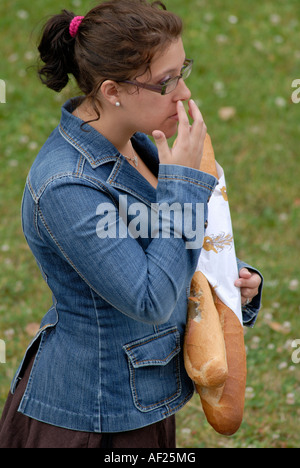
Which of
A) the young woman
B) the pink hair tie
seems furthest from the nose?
the pink hair tie

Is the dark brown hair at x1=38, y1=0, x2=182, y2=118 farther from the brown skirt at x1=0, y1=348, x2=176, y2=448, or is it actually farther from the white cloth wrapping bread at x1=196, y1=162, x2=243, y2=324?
the brown skirt at x1=0, y1=348, x2=176, y2=448

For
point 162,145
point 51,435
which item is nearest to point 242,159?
point 162,145

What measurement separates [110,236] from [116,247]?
3 cm

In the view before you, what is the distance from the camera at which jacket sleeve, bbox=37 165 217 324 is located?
59.9 inches

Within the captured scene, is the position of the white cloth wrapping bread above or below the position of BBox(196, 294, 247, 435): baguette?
above

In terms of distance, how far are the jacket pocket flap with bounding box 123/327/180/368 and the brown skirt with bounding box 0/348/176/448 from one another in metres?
0.21

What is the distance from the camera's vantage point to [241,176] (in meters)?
4.59

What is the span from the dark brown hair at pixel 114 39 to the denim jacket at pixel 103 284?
15 cm

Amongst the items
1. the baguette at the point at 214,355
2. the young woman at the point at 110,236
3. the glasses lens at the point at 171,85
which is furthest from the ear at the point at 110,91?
the baguette at the point at 214,355

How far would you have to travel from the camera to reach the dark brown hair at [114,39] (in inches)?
63.4

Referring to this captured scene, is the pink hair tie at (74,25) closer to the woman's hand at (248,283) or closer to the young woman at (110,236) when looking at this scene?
the young woman at (110,236)

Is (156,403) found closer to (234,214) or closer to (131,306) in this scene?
(131,306)
